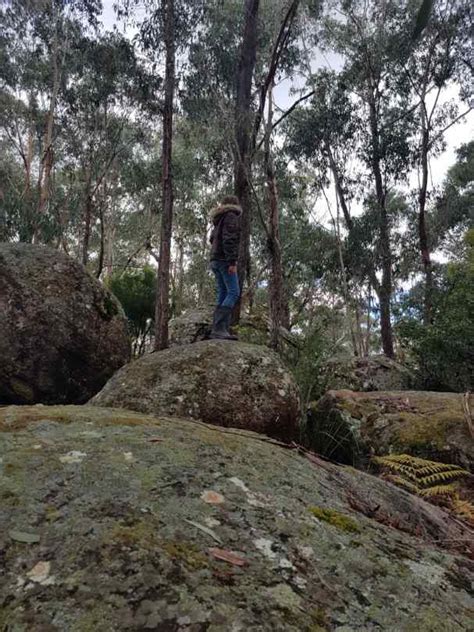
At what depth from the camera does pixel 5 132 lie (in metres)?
20.3

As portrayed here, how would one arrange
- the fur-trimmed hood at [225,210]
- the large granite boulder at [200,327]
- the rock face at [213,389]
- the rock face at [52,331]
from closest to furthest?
1. the rock face at [213,389]
2. the fur-trimmed hood at [225,210]
3. the rock face at [52,331]
4. the large granite boulder at [200,327]

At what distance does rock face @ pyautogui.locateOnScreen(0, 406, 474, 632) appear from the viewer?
1.04 metres

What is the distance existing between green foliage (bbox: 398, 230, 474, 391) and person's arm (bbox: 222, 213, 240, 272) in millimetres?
4476

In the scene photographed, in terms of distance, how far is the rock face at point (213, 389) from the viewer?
13.2ft

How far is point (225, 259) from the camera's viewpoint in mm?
6062

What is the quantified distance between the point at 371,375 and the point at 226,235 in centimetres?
545

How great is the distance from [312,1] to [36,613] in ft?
61.2

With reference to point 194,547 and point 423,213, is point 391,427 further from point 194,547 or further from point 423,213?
point 423,213

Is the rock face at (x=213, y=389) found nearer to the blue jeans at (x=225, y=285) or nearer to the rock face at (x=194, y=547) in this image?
the blue jeans at (x=225, y=285)

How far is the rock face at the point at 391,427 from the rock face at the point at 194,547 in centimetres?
219

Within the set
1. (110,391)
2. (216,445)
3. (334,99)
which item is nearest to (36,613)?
(216,445)

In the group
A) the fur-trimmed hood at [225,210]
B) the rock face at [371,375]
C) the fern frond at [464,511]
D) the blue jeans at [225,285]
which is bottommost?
the fern frond at [464,511]

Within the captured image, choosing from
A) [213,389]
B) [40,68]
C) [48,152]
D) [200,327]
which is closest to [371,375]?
[200,327]

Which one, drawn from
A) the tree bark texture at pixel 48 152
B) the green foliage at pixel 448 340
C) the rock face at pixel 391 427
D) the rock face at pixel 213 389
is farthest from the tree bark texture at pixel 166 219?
the tree bark texture at pixel 48 152
